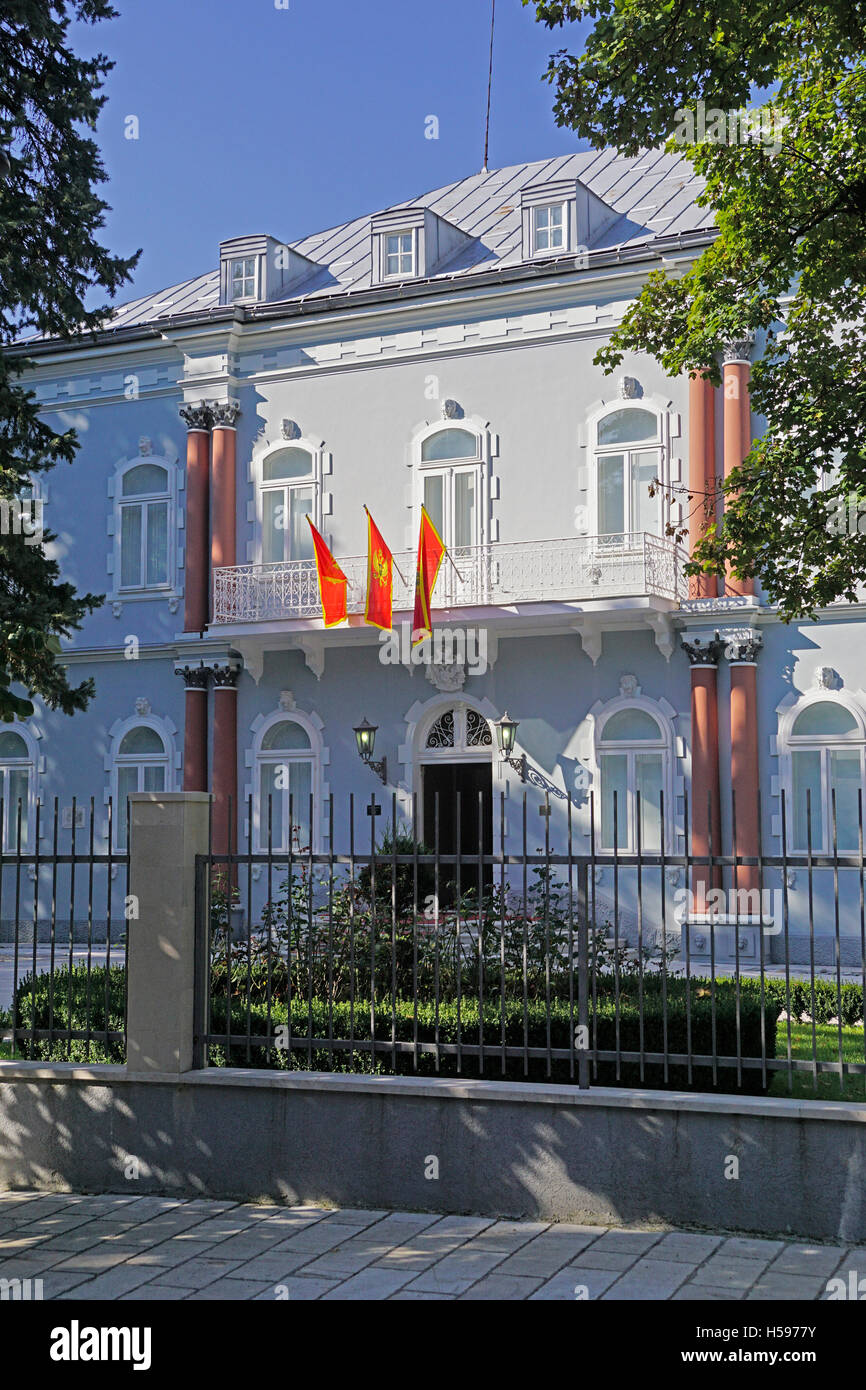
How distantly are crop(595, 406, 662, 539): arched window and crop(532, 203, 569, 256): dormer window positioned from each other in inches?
122

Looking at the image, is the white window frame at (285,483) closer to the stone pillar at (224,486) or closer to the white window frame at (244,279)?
the stone pillar at (224,486)

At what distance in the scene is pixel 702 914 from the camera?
18.2 metres

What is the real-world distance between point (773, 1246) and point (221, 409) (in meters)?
18.8

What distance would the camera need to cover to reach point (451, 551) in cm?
2148

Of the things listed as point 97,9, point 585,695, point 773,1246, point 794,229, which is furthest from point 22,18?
point 585,695

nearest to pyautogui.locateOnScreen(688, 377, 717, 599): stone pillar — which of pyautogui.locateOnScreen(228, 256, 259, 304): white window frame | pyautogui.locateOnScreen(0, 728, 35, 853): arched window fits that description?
pyautogui.locateOnScreen(228, 256, 259, 304): white window frame

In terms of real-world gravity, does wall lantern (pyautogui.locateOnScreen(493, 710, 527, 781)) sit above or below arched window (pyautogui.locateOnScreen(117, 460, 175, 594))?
below

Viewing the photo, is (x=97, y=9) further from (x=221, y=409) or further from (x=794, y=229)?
(x=221, y=409)

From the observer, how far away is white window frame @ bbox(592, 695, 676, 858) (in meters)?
20.1

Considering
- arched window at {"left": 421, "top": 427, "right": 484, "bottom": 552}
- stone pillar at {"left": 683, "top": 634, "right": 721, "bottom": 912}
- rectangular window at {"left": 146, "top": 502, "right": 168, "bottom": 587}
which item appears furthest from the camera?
rectangular window at {"left": 146, "top": 502, "right": 168, "bottom": 587}

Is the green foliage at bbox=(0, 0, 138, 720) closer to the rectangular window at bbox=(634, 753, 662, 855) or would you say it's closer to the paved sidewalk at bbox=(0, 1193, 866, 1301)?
the paved sidewalk at bbox=(0, 1193, 866, 1301)

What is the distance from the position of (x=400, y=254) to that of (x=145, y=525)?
242 inches

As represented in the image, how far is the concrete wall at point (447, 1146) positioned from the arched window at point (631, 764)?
12.4 m

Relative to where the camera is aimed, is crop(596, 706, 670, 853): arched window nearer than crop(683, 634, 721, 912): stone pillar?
No
